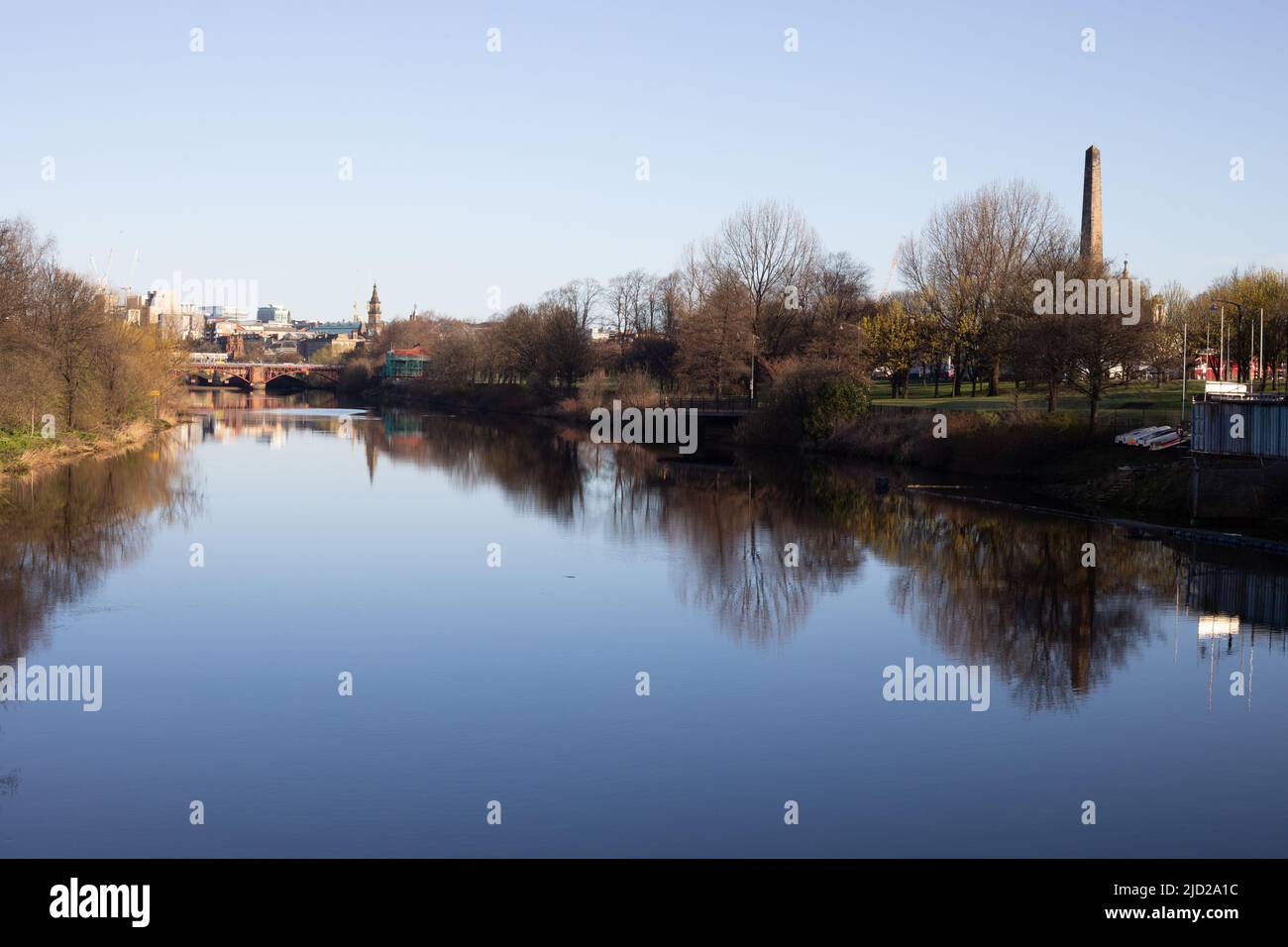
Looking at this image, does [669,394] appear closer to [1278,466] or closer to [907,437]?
[907,437]

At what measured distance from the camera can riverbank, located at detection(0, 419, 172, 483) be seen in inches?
1586

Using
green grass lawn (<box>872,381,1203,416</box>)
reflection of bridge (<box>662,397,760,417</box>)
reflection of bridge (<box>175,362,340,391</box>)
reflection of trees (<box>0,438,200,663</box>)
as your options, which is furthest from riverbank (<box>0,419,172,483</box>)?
reflection of bridge (<box>175,362,340,391</box>)

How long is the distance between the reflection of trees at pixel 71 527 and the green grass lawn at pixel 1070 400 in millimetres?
32113

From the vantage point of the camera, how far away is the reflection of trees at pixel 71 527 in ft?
73.6

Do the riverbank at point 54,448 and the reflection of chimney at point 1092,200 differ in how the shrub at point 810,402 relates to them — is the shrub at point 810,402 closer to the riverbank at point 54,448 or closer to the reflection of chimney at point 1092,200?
the reflection of chimney at point 1092,200

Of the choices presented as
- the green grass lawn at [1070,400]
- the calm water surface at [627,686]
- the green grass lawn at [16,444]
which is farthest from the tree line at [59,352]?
the green grass lawn at [1070,400]

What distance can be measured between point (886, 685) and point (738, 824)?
20.3ft

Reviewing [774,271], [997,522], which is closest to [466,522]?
[997,522]

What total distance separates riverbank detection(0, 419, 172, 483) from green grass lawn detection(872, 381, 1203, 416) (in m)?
34.7

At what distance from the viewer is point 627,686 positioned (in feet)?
59.1

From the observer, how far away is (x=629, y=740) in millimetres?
15500

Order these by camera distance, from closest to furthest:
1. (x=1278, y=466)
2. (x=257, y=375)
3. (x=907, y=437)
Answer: (x=1278, y=466), (x=907, y=437), (x=257, y=375)
